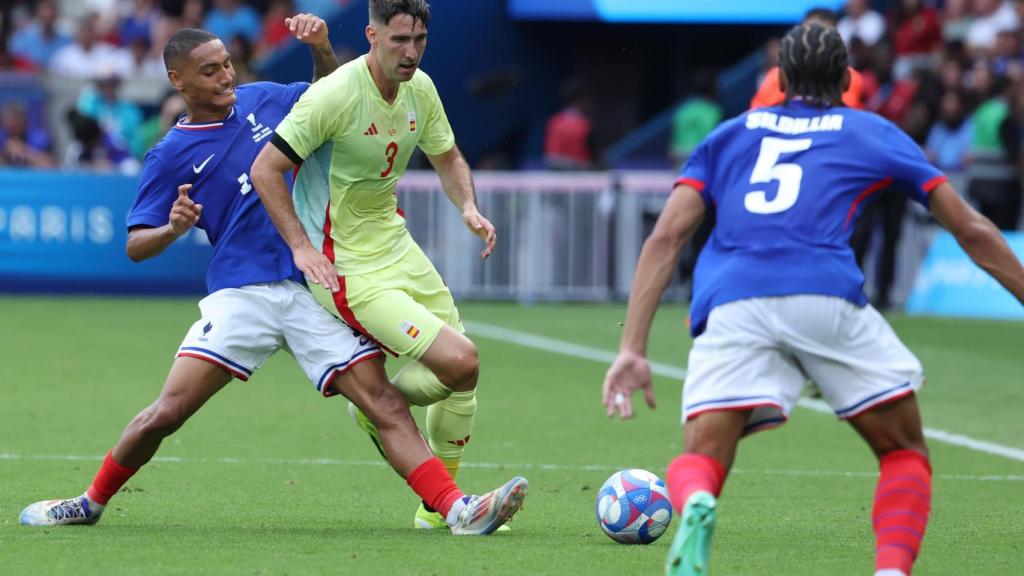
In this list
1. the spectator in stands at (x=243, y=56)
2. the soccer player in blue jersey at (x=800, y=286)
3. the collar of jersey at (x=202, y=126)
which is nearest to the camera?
the soccer player in blue jersey at (x=800, y=286)

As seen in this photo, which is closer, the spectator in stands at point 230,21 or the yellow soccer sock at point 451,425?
the yellow soccer sock at point 451,425

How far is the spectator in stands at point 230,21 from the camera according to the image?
24266 mm

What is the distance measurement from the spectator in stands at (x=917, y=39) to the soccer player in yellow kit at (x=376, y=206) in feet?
49.7

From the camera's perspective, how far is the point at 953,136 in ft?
64.1

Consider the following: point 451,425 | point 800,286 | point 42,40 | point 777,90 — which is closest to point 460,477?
point 451,425

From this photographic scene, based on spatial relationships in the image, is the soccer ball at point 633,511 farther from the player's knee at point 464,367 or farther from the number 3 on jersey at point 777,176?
the number 3 on jersey at point 777,176

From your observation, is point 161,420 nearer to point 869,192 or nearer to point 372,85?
point 372,85

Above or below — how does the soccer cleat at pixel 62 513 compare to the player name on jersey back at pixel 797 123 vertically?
below

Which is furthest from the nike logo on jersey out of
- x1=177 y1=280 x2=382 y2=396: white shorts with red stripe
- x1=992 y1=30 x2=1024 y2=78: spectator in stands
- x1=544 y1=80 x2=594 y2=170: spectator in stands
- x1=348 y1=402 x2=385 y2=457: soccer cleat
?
x1=992 y1=30 x2=1024 y2=78: spectator in stands

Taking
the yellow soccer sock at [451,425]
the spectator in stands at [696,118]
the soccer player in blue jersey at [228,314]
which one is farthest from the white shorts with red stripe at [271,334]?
the spectator in stands at [696,118]

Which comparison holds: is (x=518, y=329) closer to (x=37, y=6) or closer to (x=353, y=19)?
(x=353, y=19)

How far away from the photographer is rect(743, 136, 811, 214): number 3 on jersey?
5.55 meters

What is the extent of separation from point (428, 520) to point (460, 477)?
1608 mm

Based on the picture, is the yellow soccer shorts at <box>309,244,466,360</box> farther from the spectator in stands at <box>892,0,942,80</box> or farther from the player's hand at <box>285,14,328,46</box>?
the spectator in stands at <box>892,0,942,80</box>
